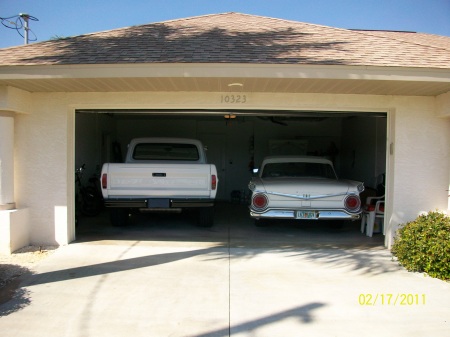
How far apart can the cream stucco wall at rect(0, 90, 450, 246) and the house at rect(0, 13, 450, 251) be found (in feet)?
0.06

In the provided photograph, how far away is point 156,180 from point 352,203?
3.67m

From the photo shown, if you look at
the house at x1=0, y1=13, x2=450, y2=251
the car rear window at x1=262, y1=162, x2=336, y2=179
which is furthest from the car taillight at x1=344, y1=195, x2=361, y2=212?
the car rear window at x1=262, y1=162, x2=336, y2=179

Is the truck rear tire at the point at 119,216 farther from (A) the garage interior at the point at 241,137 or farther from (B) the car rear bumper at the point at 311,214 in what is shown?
(A) the garage interior at the point at 241,137

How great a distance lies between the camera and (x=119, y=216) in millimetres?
8414

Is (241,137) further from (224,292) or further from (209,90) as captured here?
(224,292)

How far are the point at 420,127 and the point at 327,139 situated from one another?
7426mm

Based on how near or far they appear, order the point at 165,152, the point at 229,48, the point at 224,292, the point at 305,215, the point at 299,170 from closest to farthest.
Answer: the point at 224,292 < the point at 229,48 < the point at 305,215 < the point at 299,170 < the point at 165,152

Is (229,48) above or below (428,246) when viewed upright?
above

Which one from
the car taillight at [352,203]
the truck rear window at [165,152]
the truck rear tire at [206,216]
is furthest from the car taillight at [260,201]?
the truck rear window at [165,152]

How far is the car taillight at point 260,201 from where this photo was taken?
734 centimetres

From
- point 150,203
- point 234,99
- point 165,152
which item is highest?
point 234,99

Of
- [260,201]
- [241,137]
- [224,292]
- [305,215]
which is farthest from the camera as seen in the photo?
[241,137]

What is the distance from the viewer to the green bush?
5191mm

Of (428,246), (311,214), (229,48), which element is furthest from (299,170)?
(428,246)
